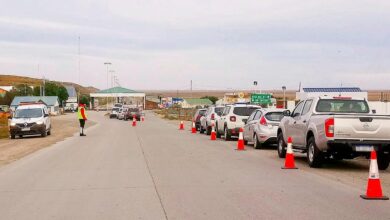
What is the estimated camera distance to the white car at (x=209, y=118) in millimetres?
31150

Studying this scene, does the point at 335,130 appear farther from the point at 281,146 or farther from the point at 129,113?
the point at 129,113

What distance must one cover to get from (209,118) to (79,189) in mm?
21901

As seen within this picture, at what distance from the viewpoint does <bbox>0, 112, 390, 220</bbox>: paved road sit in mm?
8656

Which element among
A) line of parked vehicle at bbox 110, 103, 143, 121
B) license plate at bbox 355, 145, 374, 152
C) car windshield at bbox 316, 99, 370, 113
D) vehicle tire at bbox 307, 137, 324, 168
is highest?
car windshield at bbox 316, 99, 370, 113

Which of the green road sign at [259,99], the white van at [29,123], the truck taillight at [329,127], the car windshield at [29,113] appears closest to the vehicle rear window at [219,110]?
the white van at [29,123]

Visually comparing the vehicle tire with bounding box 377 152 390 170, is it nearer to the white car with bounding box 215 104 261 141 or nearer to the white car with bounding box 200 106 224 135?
the white car with bounding box 215 104 261 141

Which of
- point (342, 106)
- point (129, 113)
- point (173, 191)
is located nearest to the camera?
point (173, 191)

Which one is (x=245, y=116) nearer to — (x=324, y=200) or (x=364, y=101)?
(x=364, y=101)

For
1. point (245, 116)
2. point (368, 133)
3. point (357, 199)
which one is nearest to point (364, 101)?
point (368, 133)

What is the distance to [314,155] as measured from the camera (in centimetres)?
1474

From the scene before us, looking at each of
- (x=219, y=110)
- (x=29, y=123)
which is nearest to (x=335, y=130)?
(x=219, y=110)

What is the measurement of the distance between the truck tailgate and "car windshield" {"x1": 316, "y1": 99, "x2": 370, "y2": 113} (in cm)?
184

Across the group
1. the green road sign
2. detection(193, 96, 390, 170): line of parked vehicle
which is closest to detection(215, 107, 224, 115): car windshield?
detection(193, 96, 390, 170): line of parked vehicle

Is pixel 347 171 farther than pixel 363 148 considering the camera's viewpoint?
Yes
